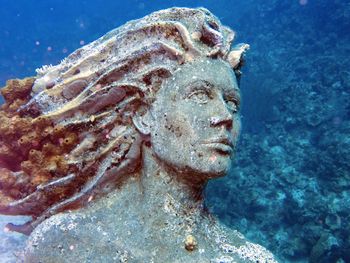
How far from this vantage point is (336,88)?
1533 cm

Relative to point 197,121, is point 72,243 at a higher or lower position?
lower

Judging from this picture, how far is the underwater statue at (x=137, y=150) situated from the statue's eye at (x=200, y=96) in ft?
0.04

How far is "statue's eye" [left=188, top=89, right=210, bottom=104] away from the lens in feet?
10.6

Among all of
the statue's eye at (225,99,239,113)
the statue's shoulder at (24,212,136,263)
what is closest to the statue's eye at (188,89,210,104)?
the statue's eye at (225,99,239,113)

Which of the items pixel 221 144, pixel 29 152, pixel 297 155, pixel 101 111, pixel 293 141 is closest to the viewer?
pixel 221 144

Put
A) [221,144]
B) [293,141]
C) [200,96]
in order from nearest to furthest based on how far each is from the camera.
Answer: [221,144] < [200,96] < [293,141]

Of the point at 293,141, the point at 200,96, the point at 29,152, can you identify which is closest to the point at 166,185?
the point at 200,96

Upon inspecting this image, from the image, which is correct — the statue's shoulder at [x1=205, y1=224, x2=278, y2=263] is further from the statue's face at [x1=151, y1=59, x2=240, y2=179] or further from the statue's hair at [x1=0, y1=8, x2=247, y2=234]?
the statue's hair at [x1=0, y1=8, x2=247, y2=234]

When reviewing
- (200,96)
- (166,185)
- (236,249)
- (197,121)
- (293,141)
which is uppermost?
(293,141)

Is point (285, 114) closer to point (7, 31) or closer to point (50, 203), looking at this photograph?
point (50, 203)

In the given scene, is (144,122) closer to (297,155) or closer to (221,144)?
(221,144)

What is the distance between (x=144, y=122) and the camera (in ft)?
11.2

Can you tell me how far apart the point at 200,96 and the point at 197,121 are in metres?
0.24

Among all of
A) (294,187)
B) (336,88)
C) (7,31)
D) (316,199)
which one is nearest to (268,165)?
(294,187)
